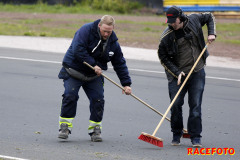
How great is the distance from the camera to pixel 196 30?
7113mm

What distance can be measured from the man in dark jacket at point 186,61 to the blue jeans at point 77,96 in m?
0.91

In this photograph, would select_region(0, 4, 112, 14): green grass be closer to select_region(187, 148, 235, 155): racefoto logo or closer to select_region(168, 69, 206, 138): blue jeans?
select_region(168, 69, 206, 138): blue jeans

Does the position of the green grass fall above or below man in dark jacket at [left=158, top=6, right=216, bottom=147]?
below

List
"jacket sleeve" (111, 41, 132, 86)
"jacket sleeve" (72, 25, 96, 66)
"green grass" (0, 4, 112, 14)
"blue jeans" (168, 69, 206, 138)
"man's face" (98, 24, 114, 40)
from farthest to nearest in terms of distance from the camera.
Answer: "green grass" (0, 4, 112, 14), "jacket sleeve" (111, 41, 132, 86), "blue jeans" (168, 69, 206, 138), "jacket sleeve" (72, 25, 96, 66), "man's face" (98, 24, 114, 40)

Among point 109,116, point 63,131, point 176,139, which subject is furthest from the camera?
point 109,116

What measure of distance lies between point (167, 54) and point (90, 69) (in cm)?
99

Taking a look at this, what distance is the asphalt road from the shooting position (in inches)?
272

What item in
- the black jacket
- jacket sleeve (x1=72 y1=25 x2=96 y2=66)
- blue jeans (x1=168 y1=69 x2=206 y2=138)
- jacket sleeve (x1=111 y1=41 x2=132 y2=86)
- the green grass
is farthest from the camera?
the green grass

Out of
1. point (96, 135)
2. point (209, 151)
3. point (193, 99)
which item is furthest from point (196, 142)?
point (96, 135)

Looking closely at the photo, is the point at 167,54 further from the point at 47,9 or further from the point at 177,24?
the point at 47,9

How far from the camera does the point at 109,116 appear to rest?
29.5 ft

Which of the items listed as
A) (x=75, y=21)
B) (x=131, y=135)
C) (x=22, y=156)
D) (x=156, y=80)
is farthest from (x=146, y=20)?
(x=22, y=156)

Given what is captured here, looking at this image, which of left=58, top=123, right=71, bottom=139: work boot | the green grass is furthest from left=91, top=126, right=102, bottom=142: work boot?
the green grass

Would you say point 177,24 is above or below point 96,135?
above
